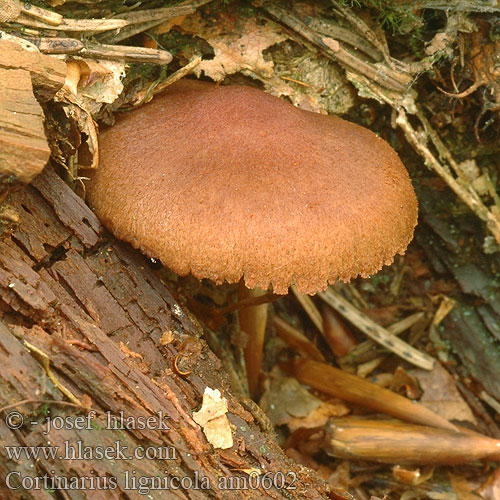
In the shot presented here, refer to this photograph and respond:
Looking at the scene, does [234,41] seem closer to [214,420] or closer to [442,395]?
[214,420]

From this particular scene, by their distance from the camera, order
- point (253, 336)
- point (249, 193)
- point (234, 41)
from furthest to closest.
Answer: point (253, 336), point (234, 41), point (249, 193)

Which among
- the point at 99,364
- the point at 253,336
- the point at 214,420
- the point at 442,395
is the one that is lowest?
the point at 442,395

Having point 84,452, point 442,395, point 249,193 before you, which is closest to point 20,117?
point 249,193

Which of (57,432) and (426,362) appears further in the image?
(426,362)

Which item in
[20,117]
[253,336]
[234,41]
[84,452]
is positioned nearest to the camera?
[84,452]

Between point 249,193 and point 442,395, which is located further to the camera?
point 442,395

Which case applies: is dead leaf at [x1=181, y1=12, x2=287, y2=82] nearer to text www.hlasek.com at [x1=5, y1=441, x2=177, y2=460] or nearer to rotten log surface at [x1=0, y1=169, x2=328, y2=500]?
rotten log surface at [x1=0, y1=169, x2=328, y2=500]

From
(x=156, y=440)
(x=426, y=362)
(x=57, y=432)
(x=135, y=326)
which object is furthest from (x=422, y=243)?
(x=57, y=432)

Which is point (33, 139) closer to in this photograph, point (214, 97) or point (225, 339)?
point (214, 97)
